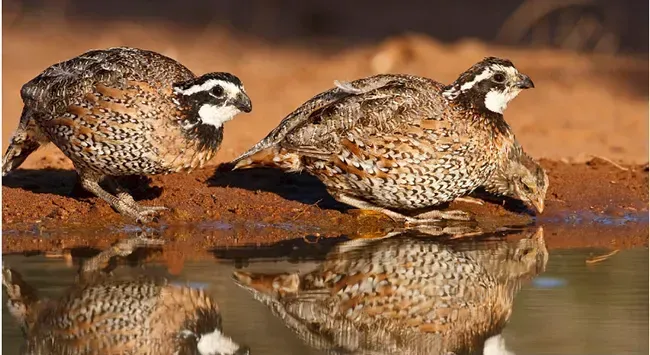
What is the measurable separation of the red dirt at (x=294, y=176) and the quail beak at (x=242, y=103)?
991mm

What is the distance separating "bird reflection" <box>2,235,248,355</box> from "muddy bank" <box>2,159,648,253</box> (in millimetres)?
1396

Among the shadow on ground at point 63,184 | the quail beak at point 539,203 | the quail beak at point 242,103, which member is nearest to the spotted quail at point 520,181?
the quail beak at point 539,203

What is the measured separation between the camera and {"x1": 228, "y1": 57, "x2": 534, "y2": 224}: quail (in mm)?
10281

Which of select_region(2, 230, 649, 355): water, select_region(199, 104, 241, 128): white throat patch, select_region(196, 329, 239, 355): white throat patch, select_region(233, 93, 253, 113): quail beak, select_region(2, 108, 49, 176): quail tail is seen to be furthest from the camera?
select_region(2, 108, 49, 176): quail tail

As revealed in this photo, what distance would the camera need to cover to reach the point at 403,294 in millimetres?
8305

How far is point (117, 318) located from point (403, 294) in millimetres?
1802

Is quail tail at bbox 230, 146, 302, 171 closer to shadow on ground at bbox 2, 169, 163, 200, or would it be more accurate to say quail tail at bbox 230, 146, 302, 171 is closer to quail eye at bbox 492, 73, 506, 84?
shadow on ground at bbox 2, 169, 163, 200

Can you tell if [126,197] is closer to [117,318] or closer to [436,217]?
[436,217]

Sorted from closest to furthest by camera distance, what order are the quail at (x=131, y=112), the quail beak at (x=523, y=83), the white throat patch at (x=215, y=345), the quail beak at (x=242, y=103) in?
the white throat patch at (x=215, y=345) < the quail at (x=131, y=112) < the quail beak at (x=242, y=103) < the quail beak at (x=523, y=83)

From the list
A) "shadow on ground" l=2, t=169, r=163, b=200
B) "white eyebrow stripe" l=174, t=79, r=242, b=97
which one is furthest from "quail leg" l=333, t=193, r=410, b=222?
"shadow on ground" l=2, t=169, r=163, b=200

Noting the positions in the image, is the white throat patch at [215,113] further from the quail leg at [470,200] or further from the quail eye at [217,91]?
the quail leg at [470,200]

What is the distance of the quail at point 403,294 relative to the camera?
24.5ft

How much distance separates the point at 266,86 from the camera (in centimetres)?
1698

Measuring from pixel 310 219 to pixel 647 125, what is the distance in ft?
19.9
